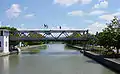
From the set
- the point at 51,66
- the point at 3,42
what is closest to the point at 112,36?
the point at 51,66

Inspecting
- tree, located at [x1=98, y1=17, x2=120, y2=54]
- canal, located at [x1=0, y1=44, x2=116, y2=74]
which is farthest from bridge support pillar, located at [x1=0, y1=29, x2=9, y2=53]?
tree, located at [x1=98, y1=17, x2=120, y2=54]

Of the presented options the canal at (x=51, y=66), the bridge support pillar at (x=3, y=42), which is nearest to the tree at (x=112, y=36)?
the canal at (x=51, y=66)

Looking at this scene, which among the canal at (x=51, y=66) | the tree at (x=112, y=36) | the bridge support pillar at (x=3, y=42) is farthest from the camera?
the bridge support pillar at (x=3, y=42)

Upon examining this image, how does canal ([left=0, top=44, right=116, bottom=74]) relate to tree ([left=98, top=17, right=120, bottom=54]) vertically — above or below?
below

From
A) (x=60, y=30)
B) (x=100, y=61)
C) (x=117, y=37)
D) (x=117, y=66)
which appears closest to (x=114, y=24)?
(x=117, y=37)

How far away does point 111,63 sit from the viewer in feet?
109

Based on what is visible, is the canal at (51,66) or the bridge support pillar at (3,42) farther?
the bridge support pillar at (3,42)

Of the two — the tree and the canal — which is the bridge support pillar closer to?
the canal

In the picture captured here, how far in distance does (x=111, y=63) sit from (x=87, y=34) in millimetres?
43135

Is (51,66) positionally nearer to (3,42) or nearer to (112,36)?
(112,36)

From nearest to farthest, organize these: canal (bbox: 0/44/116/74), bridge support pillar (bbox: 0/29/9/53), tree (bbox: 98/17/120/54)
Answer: canal (bbox: 0/44/116/74) < tree (bbox: 98/17/120/54) < bridge support pillar (bbox: 0/29/9/53)

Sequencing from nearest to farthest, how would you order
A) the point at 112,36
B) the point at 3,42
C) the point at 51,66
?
the point at 51,66 → the point at 112,36 → the point at 3,42

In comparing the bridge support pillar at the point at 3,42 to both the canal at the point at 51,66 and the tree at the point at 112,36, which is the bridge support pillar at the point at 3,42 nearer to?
the canal at the point at 51,66

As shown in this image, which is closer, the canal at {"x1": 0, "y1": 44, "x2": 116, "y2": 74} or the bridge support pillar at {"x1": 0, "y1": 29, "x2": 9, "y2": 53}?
the canal at {"x1": 0, "y1": 44, "x2": 116, "y2": 74}
